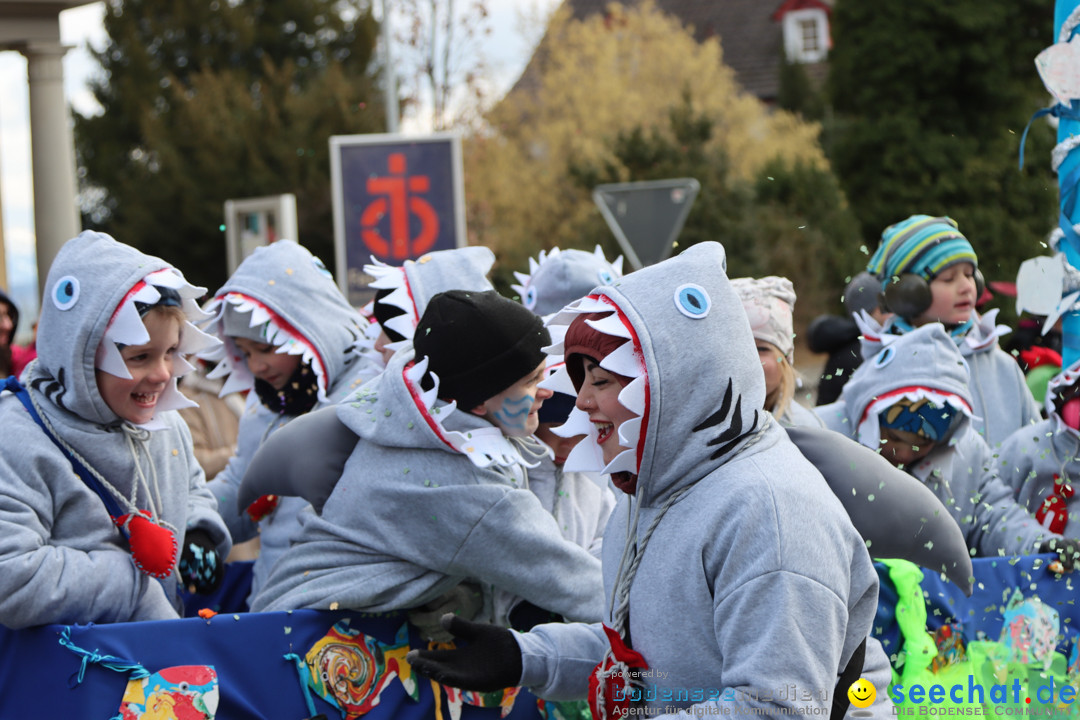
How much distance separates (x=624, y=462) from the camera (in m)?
2.20

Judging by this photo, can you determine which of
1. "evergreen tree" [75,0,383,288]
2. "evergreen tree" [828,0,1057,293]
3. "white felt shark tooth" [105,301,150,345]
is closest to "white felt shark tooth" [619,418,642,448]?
"white felt shark tooth" [105,301,150,345]

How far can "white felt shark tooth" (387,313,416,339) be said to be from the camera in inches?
144

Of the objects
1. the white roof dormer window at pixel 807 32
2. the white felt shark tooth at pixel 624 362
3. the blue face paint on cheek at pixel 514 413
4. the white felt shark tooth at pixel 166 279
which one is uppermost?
the white roof dormer window at pixel 807 32

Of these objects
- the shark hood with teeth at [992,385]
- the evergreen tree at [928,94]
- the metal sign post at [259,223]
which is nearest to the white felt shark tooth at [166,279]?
the shark hood with teeth at [992,385]

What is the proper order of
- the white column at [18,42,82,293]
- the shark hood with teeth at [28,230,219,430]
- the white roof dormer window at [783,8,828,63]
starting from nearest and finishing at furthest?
1. the shark hood with teeth at [28,230,219,430]
2. the white column at [18,42,82,293]
3. the white roof dormer window at [783,8,828,63]

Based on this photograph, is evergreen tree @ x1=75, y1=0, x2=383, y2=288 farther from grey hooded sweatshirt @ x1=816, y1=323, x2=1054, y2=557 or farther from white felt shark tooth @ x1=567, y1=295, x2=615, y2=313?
white felt shark tooth @ x1=567, y1=295, x2=615, y2=313

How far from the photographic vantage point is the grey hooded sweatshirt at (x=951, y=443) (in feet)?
11.4

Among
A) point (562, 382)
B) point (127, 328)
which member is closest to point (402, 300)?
point (127, 328)

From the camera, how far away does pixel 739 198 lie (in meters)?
20.3

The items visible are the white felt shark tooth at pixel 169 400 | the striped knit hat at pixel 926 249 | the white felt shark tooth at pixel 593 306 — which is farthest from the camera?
the striped knit hat at pixel 926 249

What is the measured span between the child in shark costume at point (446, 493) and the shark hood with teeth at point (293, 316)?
1.03 m

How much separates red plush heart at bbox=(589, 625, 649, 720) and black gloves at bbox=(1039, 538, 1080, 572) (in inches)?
66.6

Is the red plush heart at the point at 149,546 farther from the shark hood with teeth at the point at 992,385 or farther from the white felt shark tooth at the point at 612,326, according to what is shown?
the shark hood with teeth at the point at 992,385

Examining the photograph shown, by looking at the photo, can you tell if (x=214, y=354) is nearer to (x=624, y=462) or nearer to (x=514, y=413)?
(x=514, y=413)
